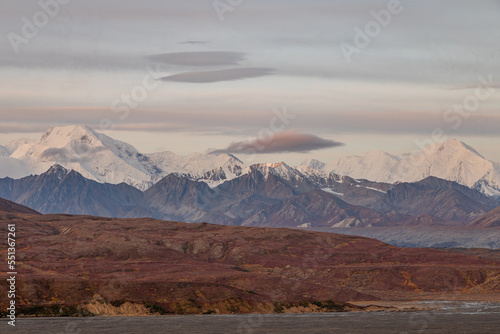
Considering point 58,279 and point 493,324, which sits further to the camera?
point 58,279

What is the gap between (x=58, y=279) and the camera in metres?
180

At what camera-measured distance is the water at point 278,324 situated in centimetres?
11662

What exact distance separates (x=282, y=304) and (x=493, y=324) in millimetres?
54733

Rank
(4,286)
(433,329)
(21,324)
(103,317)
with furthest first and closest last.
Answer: (4,286) < (103,317) < (21,324) < (433,329)

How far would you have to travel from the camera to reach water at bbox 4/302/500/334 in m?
117

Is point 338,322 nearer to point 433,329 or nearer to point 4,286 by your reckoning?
point 433,329

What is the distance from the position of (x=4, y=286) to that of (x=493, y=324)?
10156 centimetres

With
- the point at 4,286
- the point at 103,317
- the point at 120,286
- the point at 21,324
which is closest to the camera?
the point at 21,324

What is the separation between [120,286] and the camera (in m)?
178

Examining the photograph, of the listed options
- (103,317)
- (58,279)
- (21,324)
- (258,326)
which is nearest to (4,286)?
(58,279)

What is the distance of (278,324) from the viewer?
129 metres

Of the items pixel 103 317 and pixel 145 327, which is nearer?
pixel 145 327

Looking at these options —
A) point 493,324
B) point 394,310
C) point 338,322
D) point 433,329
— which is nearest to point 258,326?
point 338,322

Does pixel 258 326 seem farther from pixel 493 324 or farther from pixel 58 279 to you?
pixel 58 279
